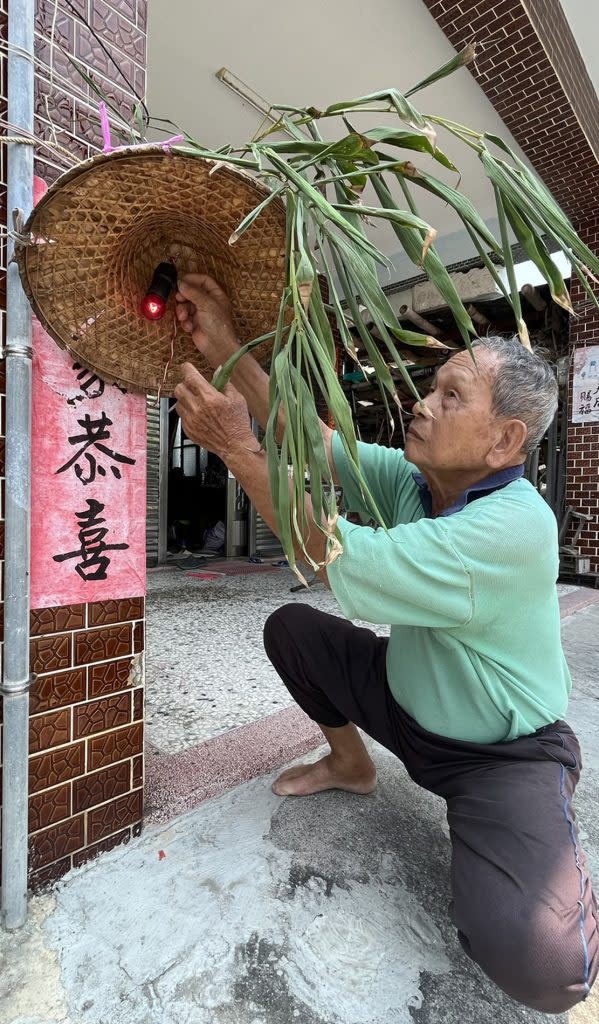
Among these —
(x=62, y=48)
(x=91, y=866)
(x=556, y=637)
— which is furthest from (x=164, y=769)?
(x=62, y=48)

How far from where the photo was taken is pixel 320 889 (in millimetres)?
1219

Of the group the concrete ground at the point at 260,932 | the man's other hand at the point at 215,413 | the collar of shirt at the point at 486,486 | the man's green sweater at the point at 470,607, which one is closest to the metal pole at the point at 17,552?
the concrete ground at the point at 260,932

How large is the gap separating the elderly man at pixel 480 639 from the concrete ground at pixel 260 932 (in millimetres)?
189

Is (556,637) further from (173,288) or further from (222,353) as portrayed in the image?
(173,288)

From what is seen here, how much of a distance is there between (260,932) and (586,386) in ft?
18.2

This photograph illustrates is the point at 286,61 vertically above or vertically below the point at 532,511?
above

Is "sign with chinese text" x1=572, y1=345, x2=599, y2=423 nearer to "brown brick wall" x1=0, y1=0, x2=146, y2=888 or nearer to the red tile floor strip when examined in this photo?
the red tile floor strip

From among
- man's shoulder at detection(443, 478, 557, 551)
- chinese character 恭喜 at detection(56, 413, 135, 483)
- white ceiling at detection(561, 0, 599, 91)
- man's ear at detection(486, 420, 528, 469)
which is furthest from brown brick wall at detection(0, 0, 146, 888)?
white ceiling at detection(561, 0, 599, 91)

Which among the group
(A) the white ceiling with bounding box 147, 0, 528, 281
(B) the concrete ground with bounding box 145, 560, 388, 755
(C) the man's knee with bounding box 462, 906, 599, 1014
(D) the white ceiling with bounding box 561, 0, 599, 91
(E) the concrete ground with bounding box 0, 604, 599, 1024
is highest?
(D) the white ceiling with bounding box 561, 0, 599, 91

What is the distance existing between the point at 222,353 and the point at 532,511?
0.75 metres

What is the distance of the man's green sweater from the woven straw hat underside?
0.54 m

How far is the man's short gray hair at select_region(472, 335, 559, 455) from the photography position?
1.20 metres

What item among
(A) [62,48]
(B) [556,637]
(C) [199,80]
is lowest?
(B) [556,637]

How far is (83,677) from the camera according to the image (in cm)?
120
